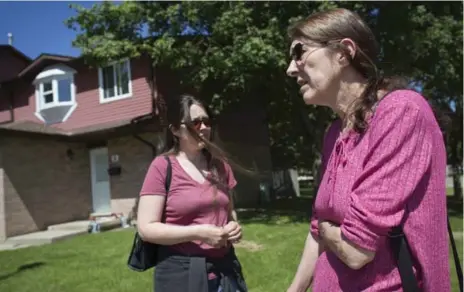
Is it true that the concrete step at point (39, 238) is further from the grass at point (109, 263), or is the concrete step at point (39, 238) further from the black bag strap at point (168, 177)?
the black bag strap at point (168, 177)

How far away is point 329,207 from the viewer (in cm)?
150

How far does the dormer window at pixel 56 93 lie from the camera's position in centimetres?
1842

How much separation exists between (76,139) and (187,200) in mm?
15993

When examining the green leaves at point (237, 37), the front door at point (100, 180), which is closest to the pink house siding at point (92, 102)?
the front door at point (100, 180)

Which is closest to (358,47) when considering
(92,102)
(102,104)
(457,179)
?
(102,104)

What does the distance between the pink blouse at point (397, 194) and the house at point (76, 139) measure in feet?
47.2

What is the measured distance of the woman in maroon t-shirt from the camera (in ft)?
8.22

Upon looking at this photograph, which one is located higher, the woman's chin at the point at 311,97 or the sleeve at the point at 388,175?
the woman's chin at the point at 311,97

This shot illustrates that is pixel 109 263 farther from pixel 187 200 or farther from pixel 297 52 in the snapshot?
pixel 297 52

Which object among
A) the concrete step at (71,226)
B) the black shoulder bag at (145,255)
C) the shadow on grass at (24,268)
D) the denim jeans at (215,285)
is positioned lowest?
the shadow on grass at (24,268)

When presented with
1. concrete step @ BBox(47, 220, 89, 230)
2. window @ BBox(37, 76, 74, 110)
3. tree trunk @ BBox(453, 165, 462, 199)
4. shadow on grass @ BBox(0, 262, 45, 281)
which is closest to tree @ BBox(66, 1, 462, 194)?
window @ BBox(37, 76, 74, 110)

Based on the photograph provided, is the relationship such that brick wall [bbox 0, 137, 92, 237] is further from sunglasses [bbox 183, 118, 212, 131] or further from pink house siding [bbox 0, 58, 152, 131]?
sunglasses [bbox 183, 118, 212, 131]

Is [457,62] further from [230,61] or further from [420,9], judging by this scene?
[230,61]

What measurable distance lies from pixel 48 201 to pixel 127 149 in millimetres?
3335
